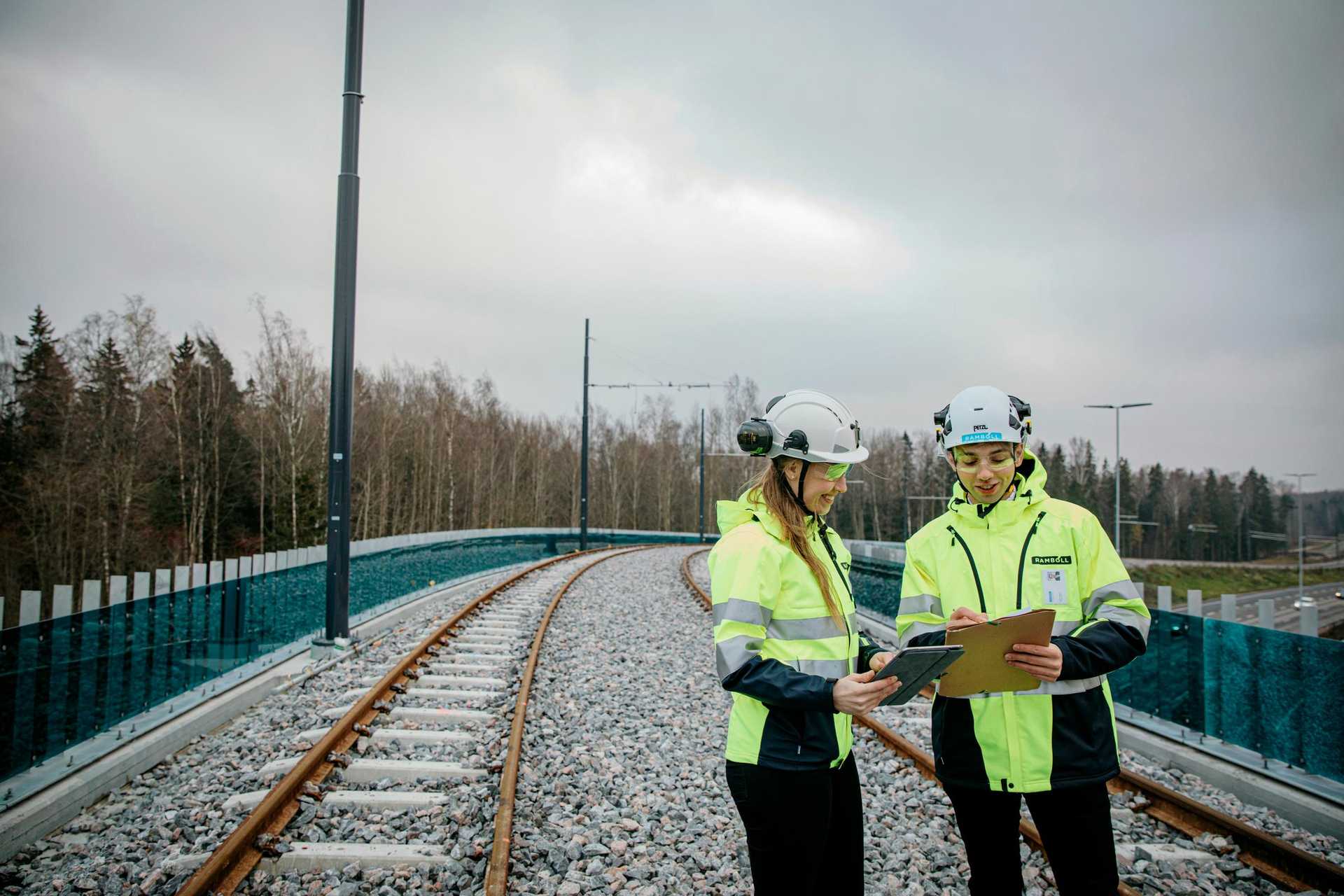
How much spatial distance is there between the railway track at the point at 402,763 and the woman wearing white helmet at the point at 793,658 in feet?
6.09

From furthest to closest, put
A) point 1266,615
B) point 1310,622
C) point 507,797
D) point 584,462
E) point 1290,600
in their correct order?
point 1290,600, point 584,462, point 1266,615, point 1310,622, point 507,797

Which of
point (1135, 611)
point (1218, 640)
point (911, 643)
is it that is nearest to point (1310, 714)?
point (1218, 640)

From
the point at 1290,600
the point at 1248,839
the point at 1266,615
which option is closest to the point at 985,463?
the point at 1248,839

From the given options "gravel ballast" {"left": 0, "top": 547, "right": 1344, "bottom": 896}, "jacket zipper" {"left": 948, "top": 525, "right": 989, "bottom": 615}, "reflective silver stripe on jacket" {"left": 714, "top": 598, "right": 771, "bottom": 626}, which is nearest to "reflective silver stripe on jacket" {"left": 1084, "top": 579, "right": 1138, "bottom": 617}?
"jacket zipper" {"left": 948, "top": 525, "right": 989, "bottom": 615}

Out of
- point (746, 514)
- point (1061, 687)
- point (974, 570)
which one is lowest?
point (1061, 687)

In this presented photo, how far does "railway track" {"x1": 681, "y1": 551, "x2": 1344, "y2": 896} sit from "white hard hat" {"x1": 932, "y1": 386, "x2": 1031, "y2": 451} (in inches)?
64.8

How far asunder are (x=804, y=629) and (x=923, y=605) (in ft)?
2.08

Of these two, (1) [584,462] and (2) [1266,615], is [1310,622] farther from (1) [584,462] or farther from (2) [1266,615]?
(1) [584,462]

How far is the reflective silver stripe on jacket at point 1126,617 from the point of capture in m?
2.50

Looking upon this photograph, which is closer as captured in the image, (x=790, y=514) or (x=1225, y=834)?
(x=790, y=514)

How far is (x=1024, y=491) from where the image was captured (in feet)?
8.87

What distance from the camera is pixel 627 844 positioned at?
14.1 ft

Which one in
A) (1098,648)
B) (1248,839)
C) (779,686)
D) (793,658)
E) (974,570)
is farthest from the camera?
(1248,839)

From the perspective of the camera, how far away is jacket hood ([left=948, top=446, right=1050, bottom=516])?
→ 2684mm
